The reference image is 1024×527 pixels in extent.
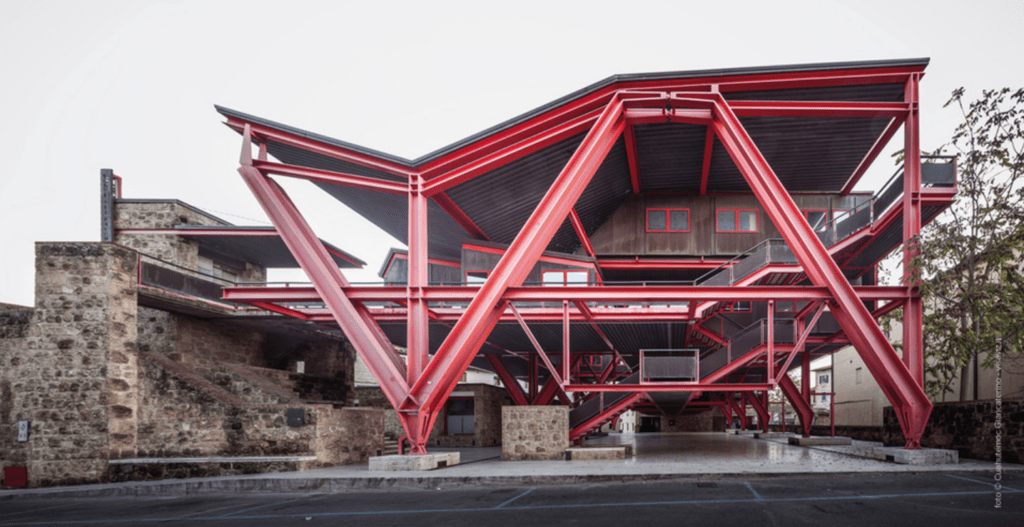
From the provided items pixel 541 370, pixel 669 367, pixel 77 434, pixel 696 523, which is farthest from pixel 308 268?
pixel 541 370

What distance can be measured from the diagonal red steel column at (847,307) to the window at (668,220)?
10835 mm

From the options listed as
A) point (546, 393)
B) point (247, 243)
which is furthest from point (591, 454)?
point (247, 243)

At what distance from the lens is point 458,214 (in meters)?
23.9

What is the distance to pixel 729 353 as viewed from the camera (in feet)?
67.3

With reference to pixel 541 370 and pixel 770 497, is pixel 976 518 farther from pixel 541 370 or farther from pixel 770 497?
pixel 541 370

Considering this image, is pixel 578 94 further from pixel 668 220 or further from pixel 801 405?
pixel 801 405

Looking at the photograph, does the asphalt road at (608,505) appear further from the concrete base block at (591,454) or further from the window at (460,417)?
the window at (460,417)

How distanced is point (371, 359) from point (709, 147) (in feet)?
50.8

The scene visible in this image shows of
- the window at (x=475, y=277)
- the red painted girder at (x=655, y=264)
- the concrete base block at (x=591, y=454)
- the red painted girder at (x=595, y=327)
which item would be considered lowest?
the concrete base block at (x=591, y=454)

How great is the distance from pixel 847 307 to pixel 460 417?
20.9 meters

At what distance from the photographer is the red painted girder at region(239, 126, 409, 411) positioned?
18.0 metres

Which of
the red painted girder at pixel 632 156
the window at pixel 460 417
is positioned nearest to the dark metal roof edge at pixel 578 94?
the red painted girder at pixel 632 156

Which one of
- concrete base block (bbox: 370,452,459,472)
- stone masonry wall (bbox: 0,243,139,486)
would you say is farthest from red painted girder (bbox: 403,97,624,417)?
stone masonry wall (bbox: 0,243,139,486)

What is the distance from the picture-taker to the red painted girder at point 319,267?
18.0 m
